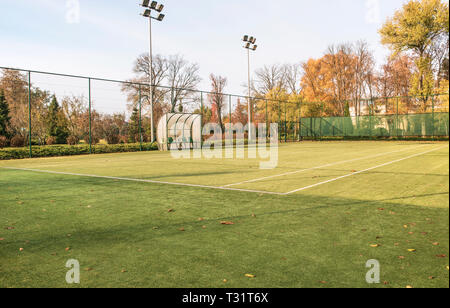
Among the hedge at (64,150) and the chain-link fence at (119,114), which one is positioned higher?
the chain-link fence at (119,114)

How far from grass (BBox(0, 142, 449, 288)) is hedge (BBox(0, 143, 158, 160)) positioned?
10.6 metres

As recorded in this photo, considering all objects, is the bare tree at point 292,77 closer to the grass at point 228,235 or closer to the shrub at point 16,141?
the shrub at point 16,141

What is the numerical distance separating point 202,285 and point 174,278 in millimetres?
261

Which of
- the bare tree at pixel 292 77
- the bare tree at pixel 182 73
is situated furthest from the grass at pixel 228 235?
the bare tree at pixel 292 77

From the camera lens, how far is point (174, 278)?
2572 mm

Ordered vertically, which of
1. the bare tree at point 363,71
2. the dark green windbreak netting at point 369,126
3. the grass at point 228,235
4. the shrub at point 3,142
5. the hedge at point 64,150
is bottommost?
the grass at point 228,235

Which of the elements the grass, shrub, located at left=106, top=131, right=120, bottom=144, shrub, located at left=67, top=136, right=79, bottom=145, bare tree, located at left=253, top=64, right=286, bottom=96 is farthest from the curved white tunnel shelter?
bare tree, located at left=253, top=64, right=286, bottom=96

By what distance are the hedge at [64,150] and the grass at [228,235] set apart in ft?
34.8

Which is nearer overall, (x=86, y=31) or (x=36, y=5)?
(x=36, y=5)

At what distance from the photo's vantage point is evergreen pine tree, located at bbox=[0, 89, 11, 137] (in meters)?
28.7

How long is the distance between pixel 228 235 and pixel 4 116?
34598 mm

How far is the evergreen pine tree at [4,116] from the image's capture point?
28.7 m

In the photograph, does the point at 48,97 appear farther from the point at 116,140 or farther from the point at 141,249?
the point at 141,249
